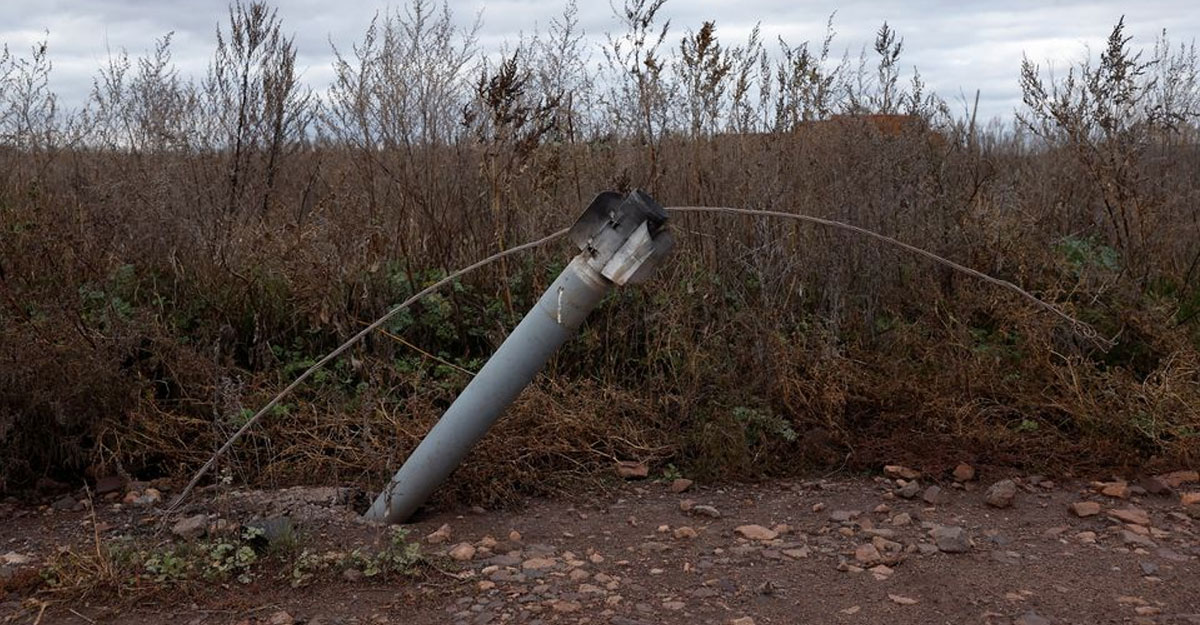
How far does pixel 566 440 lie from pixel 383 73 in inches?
97.2

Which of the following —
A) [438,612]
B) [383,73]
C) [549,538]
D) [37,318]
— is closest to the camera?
[438,612]

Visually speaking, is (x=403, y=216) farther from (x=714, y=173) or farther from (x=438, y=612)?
(x=438, y=612)

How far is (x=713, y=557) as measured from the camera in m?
3.29

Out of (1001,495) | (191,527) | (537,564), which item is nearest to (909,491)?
(1001,495)

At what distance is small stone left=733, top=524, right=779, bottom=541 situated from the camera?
346 centimetres

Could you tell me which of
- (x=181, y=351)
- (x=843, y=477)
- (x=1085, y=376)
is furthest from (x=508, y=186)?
(x=1085, y=376)

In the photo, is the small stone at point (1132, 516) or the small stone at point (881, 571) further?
the small stone at point (1132, 516)

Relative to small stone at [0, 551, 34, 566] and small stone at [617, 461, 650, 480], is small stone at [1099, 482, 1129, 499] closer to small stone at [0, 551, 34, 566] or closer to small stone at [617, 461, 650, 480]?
small stone at [617, 461, 650, 480]

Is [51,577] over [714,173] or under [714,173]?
under

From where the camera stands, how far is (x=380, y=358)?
14.7 feet

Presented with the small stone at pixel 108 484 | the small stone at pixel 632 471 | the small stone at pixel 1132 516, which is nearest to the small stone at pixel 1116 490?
the small stone at pixel 1132 516

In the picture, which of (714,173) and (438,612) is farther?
(714,173)

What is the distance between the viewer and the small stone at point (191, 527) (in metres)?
3.31

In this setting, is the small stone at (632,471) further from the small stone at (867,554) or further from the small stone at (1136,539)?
the small stone at (1136,539)
